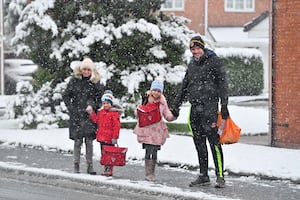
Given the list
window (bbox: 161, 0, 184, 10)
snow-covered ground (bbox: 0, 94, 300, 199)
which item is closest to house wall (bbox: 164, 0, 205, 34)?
window (bbox: 161, 0, 184, 10)

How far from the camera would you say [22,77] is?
3706 centimetres

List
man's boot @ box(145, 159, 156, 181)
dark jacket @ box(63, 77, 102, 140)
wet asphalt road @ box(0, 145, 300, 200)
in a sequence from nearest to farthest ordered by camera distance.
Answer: wet asphalt road @ box(0, 145, 300, 200)
man's boot @ box(145, 159, 156, 181)
dark jacket @ box(63, 77, 102, 140)

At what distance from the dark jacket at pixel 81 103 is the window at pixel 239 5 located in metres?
32.1

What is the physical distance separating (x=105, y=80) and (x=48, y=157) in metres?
4.47

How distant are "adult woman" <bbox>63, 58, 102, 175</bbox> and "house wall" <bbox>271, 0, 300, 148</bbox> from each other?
4.34 metres

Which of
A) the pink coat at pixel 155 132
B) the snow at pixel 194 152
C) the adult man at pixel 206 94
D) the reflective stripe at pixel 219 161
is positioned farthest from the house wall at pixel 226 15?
the reflective stripe at pixel 219 161

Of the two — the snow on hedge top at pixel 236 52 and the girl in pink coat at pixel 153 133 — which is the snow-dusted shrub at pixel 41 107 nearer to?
the girl in pink coat at pixel 153 133

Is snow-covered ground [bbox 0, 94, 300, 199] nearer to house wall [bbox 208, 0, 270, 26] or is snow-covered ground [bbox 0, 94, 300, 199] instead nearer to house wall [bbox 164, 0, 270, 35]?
house wall [bbox 164, 0, 270, 35]

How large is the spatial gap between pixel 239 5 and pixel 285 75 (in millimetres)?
29397

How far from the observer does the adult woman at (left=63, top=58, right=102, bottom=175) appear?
36.2 feet

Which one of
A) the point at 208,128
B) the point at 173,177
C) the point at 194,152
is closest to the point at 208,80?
the point at 208,128

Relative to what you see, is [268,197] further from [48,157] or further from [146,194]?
[48,157]

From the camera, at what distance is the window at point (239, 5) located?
1671 inches

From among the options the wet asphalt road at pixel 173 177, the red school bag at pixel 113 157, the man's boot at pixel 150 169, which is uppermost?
Answer: the red school bag at pixel 113 157
